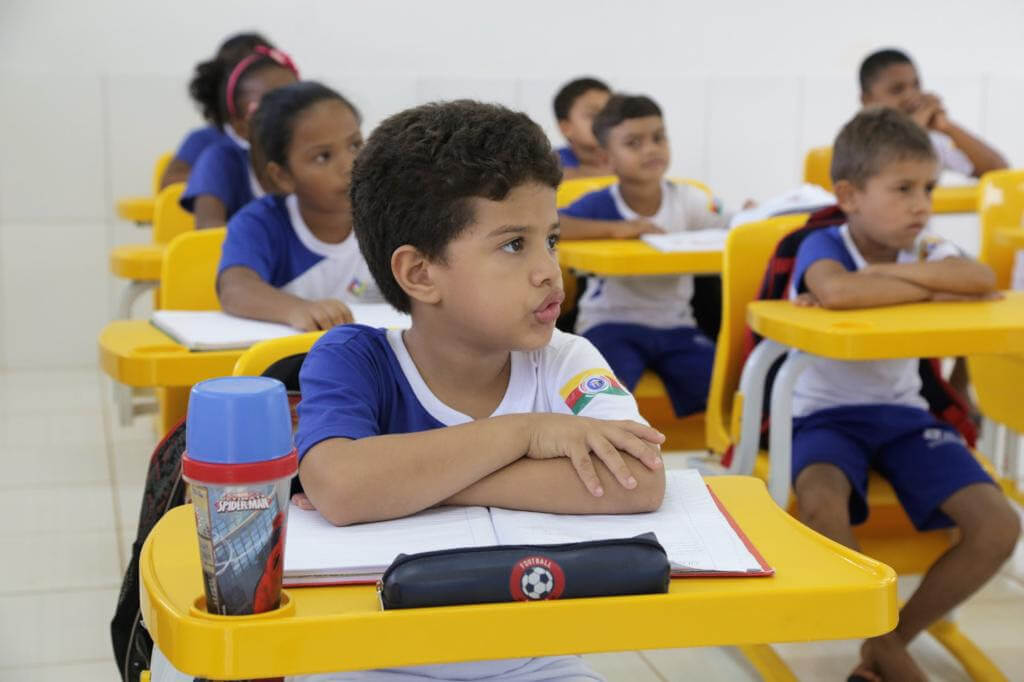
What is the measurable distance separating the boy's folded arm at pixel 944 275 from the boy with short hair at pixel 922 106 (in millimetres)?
2731

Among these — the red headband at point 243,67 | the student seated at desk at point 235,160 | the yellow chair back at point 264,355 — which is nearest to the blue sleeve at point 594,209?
the student seated at desk at point 235,160

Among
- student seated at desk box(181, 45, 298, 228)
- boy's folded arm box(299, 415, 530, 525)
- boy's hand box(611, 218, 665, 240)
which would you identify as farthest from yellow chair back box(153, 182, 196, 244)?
boy's folded arm box(299, 415, 530, 525)

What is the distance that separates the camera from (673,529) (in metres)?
1.19

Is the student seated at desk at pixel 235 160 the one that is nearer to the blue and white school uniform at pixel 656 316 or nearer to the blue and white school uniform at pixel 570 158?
the blue and white school uniform at pixel 656 316

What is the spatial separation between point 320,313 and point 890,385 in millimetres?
1031

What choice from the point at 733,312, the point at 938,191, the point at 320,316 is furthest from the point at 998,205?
the point at 320,316

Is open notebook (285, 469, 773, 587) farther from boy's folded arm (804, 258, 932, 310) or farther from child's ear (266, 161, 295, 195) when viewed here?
child's ear (266, 161, 295, 195)

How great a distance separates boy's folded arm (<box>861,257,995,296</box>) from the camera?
2.40 m

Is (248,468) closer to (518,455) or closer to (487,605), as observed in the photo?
(487,605)

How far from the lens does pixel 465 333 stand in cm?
151

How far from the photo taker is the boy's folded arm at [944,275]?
7.87 feet

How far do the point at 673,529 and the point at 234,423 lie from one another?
440 mm

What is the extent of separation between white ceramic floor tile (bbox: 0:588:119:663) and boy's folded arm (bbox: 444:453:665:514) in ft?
4.78

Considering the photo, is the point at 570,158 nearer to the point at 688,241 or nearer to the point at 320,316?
the point at 688,241
